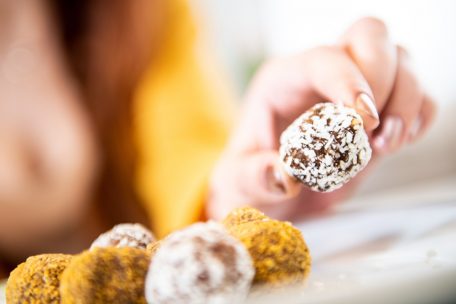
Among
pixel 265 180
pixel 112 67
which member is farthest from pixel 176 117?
pixel 265 180

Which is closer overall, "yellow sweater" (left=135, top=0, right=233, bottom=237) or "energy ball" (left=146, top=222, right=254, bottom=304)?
"energy ball" (left=146, top=222, right=254, bottom=304)

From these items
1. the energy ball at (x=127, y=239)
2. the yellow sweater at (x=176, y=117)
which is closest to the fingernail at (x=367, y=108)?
the energy ball at (x=127, y=239)

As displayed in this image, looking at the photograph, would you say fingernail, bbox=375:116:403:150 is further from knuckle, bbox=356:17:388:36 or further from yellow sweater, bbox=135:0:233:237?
yellow sweater, bbox=135:0:233:237

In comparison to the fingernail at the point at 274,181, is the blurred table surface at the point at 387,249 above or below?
below

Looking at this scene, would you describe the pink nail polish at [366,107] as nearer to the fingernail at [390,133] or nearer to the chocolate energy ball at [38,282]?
the fingernail at [390,133]

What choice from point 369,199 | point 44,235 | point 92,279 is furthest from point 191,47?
point 92,279

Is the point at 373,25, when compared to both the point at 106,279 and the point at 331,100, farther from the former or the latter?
the point at 106,279

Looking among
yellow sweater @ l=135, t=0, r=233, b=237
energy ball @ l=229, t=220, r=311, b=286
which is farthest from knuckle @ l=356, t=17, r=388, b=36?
yellow sweater @ l=135, t=0, r=233, b=237

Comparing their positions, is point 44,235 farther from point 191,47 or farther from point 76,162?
point 191,47
